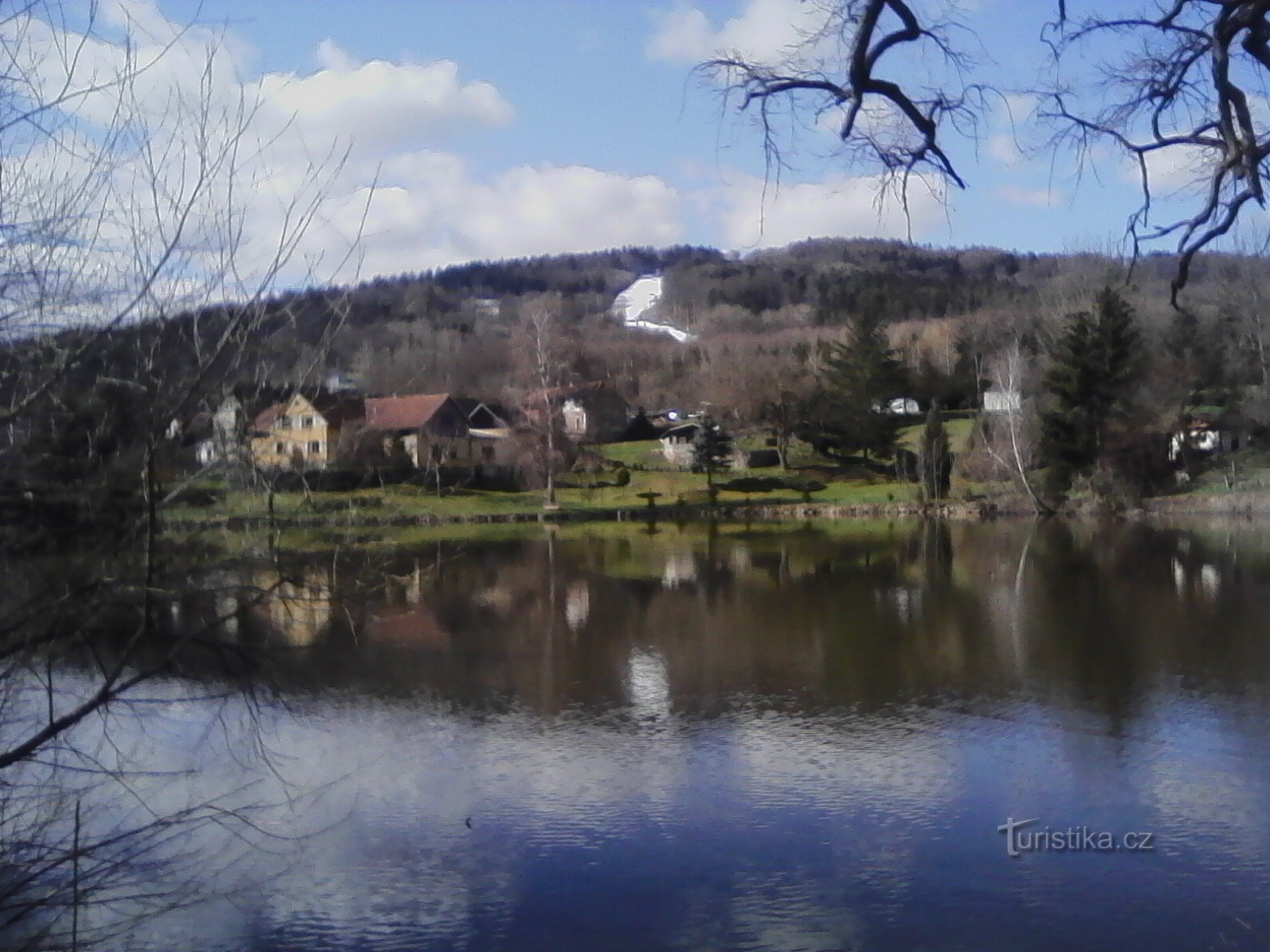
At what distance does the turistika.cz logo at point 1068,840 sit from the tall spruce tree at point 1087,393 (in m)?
28.3

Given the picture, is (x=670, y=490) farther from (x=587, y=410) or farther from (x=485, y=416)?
(x=485, y=416)

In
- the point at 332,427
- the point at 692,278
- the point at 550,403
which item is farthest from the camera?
the point at 692,278

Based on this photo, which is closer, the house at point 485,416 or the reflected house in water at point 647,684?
the reflected house in water at point 647,684

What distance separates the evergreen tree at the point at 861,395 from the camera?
40.9 metres

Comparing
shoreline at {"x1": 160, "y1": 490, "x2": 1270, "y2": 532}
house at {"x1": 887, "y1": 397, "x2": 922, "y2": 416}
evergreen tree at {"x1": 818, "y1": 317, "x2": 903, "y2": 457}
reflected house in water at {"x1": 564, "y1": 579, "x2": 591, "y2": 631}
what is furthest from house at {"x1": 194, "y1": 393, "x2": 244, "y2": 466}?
house at {"x1": 887, "y1": 397, "x2": 922, "y2": 416}

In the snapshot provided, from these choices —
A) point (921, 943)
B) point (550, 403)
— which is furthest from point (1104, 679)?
point (550, 403)

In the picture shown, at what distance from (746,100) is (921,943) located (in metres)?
3.67

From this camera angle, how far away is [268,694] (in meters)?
6.57

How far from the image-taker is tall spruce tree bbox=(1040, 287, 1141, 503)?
3344cm

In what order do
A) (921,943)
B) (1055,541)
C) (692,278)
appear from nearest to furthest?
(921,943) < (1055,541) < (692,278)

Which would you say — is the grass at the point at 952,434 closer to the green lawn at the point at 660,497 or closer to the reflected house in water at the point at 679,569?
the green lawn at the point at 660,497

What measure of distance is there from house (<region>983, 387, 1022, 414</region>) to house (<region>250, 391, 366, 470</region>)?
28.8 metres

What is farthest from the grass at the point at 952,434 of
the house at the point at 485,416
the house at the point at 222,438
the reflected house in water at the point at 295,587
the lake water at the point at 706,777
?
the house at the point at 222,438

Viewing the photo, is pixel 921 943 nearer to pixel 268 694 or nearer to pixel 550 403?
pixel 268 694
